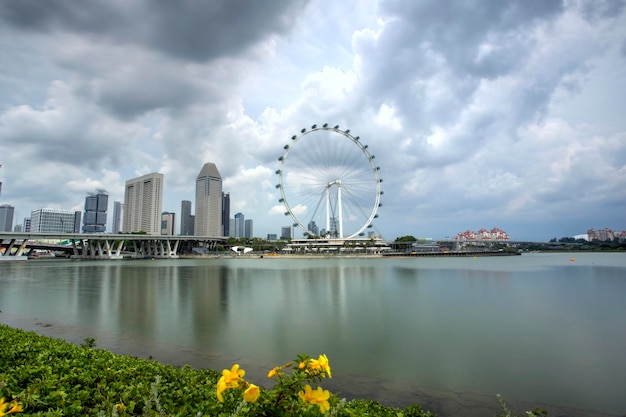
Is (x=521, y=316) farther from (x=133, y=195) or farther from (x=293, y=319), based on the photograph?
(x=133, y=195)

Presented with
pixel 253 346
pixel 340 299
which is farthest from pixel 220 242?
pixel 253 346

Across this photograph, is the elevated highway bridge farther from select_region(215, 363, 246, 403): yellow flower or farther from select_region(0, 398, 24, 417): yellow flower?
select_region(215, 363, 246, 403): yellow flower

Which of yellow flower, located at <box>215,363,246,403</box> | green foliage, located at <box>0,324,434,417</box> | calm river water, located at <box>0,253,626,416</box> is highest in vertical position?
yellow flower, located at <box>215,363,246,403</box>

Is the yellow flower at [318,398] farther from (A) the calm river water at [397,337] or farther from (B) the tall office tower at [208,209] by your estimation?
(B) the tall office tower at [208,209]

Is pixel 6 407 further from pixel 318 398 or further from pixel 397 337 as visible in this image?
pixel 397 337

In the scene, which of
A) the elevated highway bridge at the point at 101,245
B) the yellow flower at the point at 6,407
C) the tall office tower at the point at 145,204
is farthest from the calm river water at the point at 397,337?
the tall office tower at the point at 145,204

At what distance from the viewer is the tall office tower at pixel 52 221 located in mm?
177887

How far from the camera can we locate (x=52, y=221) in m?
181

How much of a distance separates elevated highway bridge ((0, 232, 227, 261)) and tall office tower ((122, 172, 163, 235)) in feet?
177

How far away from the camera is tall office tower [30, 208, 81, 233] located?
178m

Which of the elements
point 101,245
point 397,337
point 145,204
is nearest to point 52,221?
point 145,204

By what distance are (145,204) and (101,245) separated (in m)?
80.3

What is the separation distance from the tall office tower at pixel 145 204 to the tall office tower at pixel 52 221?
109 feet

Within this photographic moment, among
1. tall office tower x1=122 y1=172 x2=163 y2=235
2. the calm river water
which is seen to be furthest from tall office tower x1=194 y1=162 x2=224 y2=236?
the calm river water
